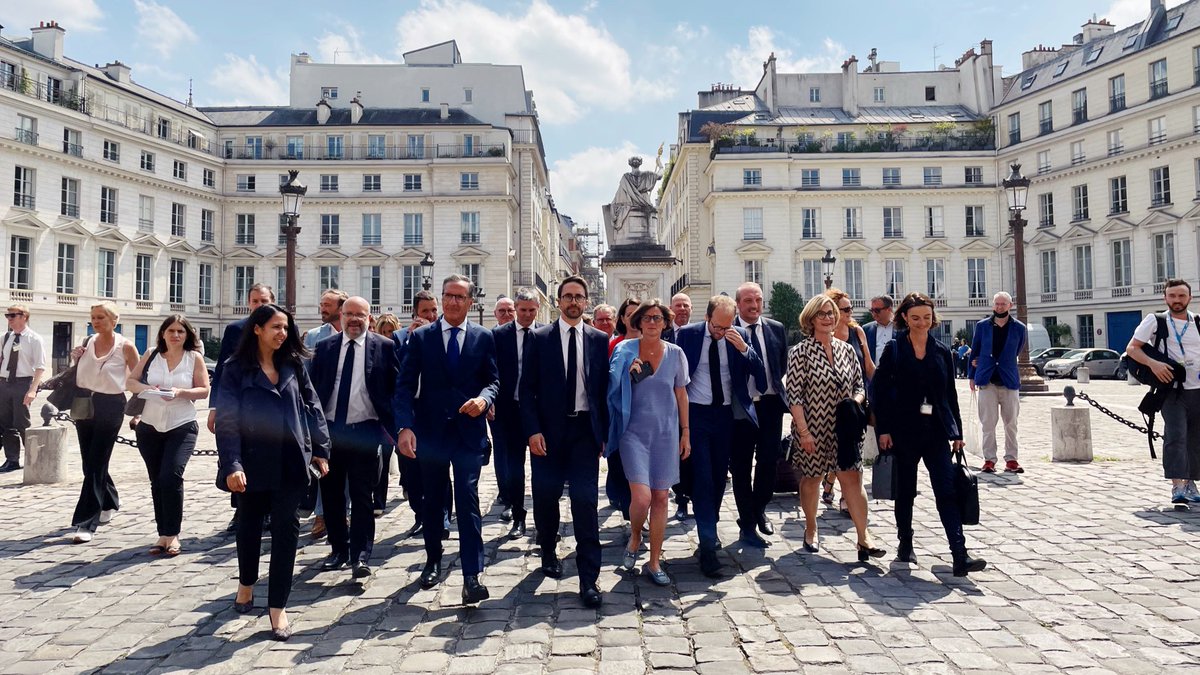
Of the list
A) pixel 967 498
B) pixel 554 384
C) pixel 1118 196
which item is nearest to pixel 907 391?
pixel 967 498

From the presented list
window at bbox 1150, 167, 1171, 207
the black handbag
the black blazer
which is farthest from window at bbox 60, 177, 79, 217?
window at bbox 1150, 167, 1171, 207

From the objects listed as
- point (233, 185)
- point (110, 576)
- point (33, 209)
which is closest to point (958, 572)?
point (110, 576)

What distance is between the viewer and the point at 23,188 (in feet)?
123

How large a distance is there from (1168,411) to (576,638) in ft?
21.8

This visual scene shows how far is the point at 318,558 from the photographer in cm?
581

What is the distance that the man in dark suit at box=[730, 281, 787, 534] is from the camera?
5.99 metres

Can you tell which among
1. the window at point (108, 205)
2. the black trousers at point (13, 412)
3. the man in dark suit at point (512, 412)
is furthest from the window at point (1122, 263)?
the window at point (108, 205)

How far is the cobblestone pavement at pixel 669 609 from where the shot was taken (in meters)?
3.76

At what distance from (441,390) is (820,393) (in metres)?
2.90

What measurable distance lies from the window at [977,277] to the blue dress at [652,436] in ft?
160

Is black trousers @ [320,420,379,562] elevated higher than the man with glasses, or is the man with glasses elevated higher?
the man with glasses

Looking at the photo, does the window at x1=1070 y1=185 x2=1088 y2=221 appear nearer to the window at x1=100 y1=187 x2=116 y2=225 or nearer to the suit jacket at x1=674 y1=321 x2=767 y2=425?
the suit jacket at x1=674 y1=321 x2=767 y2=425

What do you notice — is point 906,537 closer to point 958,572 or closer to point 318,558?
point 958,572

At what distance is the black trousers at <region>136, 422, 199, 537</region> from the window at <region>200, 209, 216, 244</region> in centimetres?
4857
